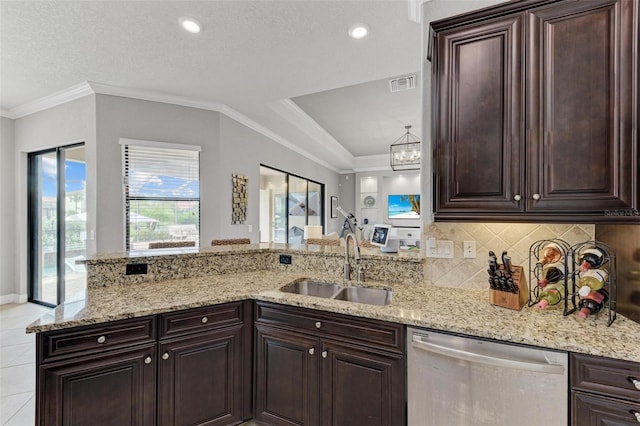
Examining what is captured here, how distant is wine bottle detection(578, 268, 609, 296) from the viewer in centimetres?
143

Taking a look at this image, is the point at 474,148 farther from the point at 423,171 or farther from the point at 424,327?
the point at 424,327

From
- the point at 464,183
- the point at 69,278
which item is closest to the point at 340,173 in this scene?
the point at 69,278

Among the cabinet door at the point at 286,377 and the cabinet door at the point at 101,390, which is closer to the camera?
the cabinet door at the point at 101,390

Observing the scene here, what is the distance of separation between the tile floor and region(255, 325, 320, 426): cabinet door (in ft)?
5.57

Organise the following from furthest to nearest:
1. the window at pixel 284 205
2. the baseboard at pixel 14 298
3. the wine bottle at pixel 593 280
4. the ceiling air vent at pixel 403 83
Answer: the window at pixel 284 205 < the baseboard at pixel 14 298 < the ceiling air vent at pixel 403 83 < the wine bottle at pixel 593 280

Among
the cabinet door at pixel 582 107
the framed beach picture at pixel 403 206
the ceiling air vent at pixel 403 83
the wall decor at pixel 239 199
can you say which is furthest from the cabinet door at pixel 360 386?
the framed beach picture at pixel 403 206

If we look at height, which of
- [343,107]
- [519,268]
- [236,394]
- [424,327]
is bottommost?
[236,394]

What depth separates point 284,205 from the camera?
6.34 metres

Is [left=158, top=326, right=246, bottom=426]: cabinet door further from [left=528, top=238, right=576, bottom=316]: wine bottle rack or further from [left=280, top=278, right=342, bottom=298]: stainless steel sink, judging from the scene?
[left=528, top=238, right=576, bottom=316]: wine bottle rack

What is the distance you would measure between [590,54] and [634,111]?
1.09 feet

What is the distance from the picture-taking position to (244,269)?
8.31 feet

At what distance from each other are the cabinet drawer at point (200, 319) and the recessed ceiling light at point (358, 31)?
2338 mm

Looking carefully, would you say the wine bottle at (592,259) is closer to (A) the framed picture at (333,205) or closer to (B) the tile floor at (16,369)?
(B) the tile floor at (16,369)

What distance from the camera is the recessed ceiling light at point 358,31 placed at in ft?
7.94
